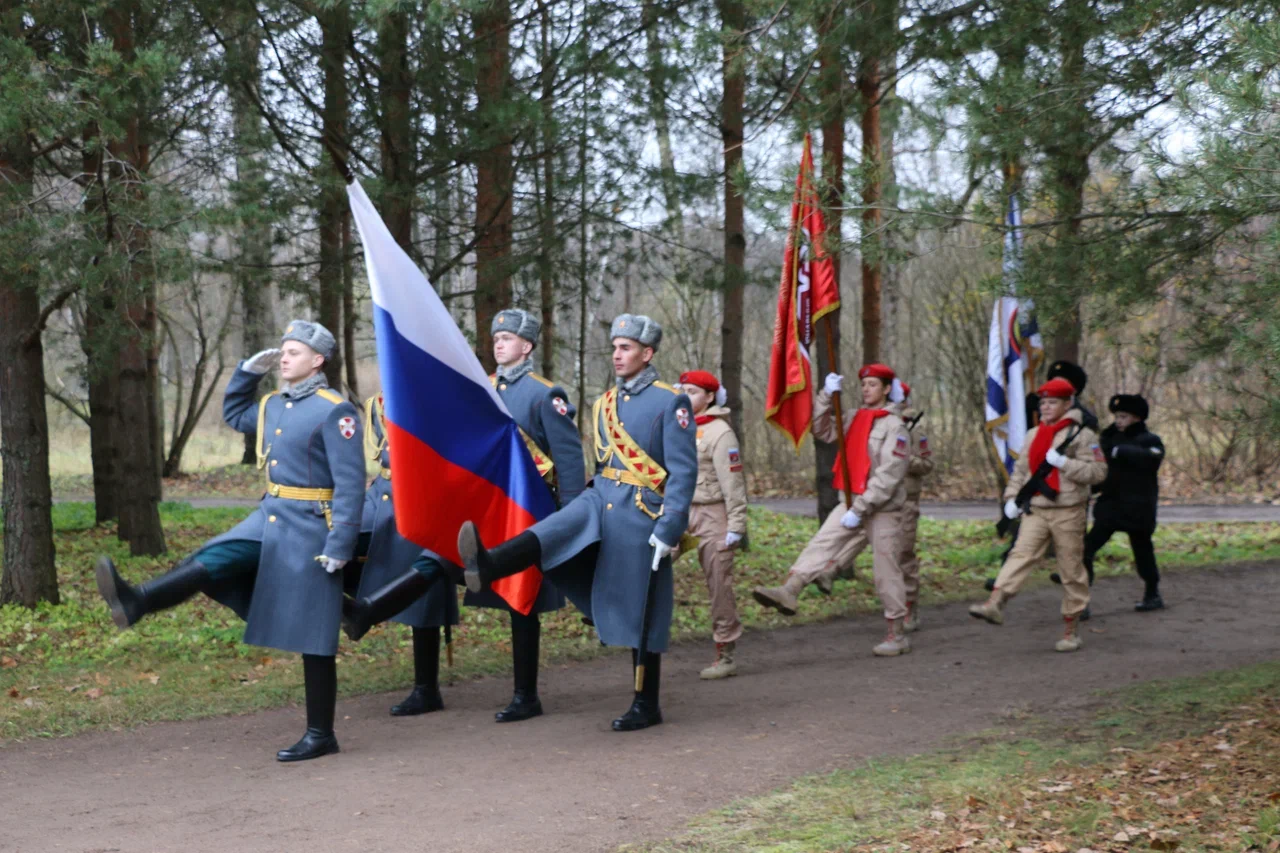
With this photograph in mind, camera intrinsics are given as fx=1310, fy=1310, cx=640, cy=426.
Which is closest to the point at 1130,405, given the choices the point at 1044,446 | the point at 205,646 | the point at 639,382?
the point at 1044,446

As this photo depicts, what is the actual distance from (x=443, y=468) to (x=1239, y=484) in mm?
18162

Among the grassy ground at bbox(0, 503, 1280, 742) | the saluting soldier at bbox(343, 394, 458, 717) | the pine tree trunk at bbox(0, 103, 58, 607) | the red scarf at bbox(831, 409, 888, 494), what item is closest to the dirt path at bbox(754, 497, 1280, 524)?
the grassy ground at bbox(0, 503, 1280, 742)

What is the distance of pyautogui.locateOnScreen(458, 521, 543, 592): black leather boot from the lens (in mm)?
6207

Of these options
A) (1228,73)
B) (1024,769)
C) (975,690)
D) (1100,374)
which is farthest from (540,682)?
(1100,374)

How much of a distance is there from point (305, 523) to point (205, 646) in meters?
3.46

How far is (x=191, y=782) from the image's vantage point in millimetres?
6008

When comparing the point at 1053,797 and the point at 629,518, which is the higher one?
the point at 629,518

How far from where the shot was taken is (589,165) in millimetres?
12016

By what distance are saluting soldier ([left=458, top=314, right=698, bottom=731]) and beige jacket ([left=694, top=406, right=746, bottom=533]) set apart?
160 cm

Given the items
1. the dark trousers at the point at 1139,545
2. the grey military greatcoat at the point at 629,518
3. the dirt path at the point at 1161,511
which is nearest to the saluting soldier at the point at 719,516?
the grey military greatcoat at the point at 629,518

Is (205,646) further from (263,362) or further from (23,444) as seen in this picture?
(263,362)

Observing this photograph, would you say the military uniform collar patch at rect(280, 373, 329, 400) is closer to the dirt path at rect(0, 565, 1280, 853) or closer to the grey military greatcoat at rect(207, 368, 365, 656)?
the grey military greatcoat at rect(207, 368, 365, 656)

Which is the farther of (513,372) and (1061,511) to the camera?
(1061,511)

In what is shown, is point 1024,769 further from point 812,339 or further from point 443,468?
point 812,339
